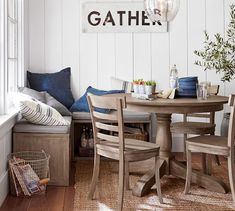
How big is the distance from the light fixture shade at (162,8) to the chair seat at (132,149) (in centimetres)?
121

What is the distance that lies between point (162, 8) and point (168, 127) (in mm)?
1068

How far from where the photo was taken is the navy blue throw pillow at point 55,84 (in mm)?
4652

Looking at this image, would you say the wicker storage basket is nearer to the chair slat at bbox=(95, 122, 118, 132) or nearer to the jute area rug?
the jute area rug

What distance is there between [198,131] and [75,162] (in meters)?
1.43

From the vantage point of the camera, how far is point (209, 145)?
119 inches

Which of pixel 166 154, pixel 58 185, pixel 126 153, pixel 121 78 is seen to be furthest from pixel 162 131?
pixel 121 78

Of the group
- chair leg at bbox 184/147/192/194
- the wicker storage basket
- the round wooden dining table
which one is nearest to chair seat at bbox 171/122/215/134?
the round wooden dining table

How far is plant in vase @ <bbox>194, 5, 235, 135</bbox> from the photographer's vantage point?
14.4 ft

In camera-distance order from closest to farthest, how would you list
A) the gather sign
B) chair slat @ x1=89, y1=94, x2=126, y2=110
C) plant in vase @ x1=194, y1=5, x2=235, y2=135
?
chair slat @ x1=89, y1=94, x2=126, y2=110 → plant in vase @ x1=194, y1=5, x2=235, y2=135 → the gather sign

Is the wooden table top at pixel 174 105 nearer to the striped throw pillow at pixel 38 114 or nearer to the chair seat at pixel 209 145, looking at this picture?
the chair seat at pixel 209 145

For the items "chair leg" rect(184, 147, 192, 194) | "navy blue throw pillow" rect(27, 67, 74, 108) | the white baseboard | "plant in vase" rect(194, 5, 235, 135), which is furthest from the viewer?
"navy blue throw pillow" rect(27, 67, 74, 108)

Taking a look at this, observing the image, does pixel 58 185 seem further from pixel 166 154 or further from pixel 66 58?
pixel 66 58

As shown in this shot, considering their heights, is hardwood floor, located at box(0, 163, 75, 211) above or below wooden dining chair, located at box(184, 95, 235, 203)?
below

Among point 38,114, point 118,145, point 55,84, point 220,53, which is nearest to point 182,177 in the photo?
point 118,145
